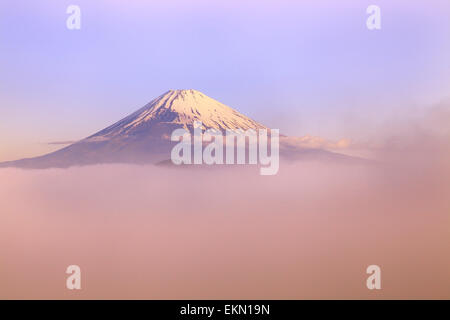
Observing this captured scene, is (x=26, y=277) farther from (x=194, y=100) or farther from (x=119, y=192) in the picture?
(x=194, y=100)

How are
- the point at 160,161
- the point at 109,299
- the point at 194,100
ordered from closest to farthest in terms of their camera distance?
the point at 109,299
the point at 160,161
the point at 194,100

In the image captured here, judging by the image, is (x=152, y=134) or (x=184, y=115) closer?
(x=152, y=134)

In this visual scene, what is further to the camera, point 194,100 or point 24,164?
point 194,100

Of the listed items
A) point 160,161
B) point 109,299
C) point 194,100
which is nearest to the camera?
point 109,299

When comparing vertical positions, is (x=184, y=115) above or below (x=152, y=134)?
above

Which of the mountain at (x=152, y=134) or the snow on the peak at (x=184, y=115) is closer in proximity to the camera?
the mountain at (x=152, y=134)

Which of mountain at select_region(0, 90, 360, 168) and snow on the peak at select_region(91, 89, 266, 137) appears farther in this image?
snow on the peak at select_region(91, 89, 266, 137)
